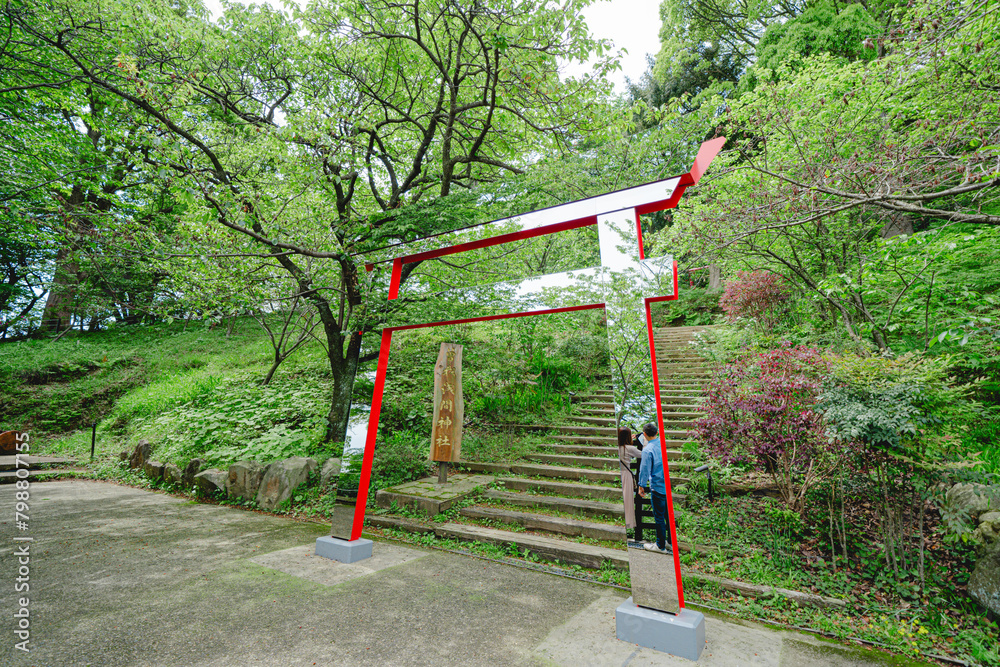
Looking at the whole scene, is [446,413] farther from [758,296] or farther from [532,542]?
[758,296]

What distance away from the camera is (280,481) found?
5742mm

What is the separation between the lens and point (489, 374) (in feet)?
26.1

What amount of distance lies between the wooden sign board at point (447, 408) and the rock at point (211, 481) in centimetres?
329

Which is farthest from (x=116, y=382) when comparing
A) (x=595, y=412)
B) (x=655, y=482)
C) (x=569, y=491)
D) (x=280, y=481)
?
(x=655, y=482)

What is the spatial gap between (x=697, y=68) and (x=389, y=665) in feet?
56.4

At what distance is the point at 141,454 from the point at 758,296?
39.3 ft

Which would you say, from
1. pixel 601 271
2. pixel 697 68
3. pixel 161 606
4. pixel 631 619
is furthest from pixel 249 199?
pixel 697 68

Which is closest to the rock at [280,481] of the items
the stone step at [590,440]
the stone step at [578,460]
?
the stone step at [578,460]

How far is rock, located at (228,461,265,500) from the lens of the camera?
19.4 ft

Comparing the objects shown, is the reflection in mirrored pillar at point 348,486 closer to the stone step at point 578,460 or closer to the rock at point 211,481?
the stone step at point 578,460

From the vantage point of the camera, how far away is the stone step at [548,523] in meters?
4.16

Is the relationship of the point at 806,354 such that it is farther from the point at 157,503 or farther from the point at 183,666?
the point at 157,503

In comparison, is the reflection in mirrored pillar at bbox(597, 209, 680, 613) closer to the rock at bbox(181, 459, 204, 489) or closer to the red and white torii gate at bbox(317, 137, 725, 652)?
the red and white torii gate at bbox(317, 137, 725, 652)

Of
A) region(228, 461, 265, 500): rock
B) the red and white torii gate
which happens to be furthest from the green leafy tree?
the red and white torii gate
